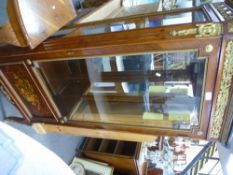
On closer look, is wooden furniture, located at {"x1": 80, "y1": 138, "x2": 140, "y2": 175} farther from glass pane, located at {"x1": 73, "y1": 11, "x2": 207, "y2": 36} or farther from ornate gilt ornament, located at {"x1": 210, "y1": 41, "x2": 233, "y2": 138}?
glass pane, located at {"x1": 73, "y1": 11, "x2": 207, "y2": 36}

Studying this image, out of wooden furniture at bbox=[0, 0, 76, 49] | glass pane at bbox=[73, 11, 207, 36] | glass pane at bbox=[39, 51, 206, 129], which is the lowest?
glass pane at bbox=[39, 51, 206, 129]

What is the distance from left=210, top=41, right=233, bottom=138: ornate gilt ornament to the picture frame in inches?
36.5

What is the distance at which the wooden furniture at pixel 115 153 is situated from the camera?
5.07ft

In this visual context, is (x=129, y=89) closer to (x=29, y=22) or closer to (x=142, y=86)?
(x=142, y=86)

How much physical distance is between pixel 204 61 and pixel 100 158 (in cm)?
122

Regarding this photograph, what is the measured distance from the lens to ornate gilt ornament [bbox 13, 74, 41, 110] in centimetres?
94

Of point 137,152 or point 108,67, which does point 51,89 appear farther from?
point 137,152

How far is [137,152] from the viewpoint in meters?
1.57

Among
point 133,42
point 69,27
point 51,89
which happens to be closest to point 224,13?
point 133,42

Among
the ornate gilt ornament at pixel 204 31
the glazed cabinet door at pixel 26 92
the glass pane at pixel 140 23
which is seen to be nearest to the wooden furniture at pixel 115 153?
the glazed cabinet door at pixel 26 92

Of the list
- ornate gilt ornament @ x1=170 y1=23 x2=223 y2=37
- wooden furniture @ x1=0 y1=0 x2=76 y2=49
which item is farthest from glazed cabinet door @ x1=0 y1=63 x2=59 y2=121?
ornate gilt ornament @ x1=170 y1=23 x2=223 y2=37

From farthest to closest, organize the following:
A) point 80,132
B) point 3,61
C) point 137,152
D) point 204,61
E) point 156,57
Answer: point 137,152
point 80,132
point 3,61
point 156,57
point 204,61

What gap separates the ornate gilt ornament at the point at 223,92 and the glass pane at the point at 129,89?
65 mm

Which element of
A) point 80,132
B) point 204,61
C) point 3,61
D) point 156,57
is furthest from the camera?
point 80,132
